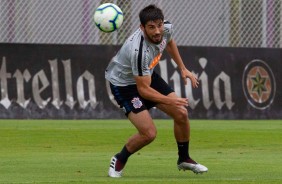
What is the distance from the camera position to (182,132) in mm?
10586

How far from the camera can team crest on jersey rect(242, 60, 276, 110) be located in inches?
779

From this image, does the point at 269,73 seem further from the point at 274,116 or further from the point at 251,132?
the point at 251,132

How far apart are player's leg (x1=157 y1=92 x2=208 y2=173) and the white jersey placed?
451 mm

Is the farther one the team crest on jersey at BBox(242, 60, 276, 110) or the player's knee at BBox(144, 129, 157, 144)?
the team crest on jersey at BBox(242, 60, 276, 110)

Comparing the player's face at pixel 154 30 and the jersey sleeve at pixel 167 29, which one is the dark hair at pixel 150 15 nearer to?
the player's face at pixel 154 30

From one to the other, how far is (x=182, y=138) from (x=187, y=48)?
900cm

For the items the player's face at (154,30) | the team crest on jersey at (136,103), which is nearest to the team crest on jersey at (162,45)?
the player's face at (154,30)

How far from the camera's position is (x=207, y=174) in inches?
412

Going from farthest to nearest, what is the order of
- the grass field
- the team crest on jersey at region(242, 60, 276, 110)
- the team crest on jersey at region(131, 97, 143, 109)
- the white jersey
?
the team crest on jersey at region(242, 60, 276, 110), the team crest on jersey at region(131, 97, 143, 109), the grass field, the white jersey

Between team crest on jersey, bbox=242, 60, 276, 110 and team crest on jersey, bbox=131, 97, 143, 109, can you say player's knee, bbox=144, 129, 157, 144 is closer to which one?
team crest on jersey, bbox=131, 97, 143, 109

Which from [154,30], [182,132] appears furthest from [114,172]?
[154,30]

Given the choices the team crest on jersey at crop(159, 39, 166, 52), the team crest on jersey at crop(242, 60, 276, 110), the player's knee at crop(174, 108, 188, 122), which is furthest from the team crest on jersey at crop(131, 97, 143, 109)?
the team crest on jersey at crop(242, 60, 276, 110)

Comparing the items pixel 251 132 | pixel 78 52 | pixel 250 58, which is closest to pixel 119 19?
pixel 251 132

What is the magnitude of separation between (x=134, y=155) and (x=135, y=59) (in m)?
3.44
